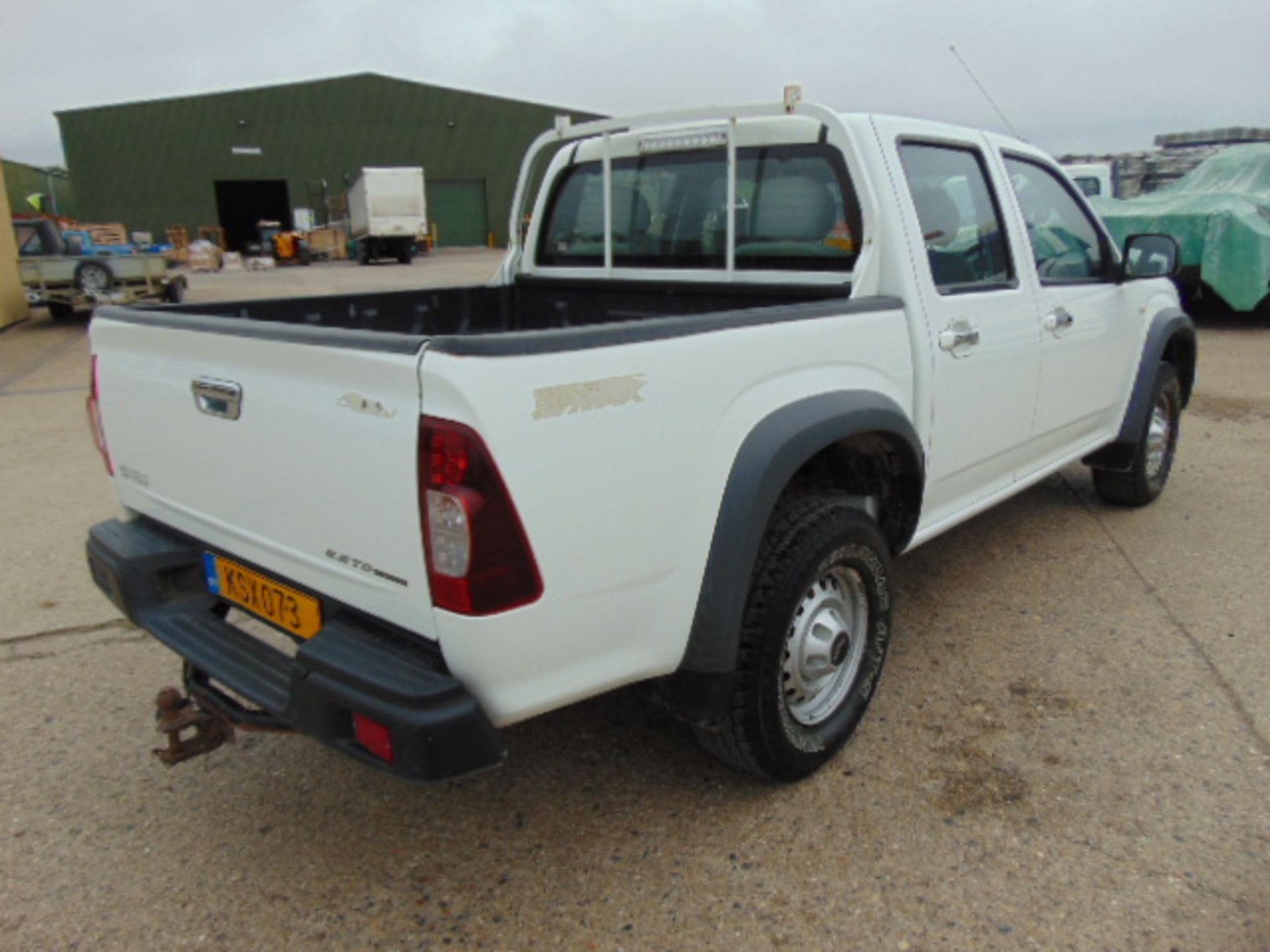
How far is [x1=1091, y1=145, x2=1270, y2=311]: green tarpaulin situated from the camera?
10961 millimetres

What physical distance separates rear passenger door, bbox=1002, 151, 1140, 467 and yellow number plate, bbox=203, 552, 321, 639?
282cm

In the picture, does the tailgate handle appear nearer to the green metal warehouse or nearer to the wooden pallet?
the wooden pallet

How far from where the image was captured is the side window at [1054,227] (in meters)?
3.81

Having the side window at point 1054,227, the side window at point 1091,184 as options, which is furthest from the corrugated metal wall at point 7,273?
the side window at point 1091,184

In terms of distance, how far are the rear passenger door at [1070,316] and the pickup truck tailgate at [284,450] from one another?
8.88ft

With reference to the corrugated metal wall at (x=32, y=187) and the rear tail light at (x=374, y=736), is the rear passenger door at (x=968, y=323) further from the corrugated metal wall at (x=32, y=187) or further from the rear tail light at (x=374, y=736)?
the corrugated metal wall at (x=32, y=187)

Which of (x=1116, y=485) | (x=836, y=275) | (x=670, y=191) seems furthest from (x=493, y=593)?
(x=1116, y=485)

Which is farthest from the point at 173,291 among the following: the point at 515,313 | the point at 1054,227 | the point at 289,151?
the point at 289,151

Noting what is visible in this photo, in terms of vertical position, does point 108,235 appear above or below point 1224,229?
below

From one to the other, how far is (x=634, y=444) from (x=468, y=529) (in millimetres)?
410

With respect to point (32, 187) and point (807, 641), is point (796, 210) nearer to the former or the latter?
point (807, 641)

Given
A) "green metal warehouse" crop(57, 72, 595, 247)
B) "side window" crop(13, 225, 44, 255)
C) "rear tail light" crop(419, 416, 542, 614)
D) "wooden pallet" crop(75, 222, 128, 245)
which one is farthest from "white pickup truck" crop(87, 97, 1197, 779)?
"green metal warehouse" crop(57, 72, 595, 247)

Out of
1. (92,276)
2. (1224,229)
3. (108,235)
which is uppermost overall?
(1224,229)

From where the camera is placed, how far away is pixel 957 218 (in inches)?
132
